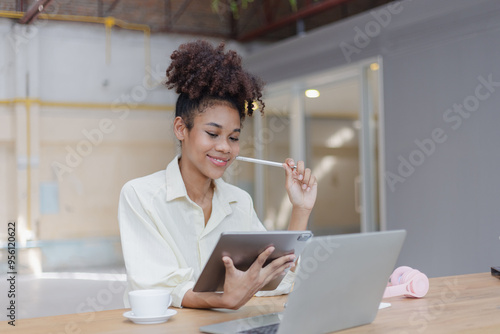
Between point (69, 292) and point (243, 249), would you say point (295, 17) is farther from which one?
point (243, 249)

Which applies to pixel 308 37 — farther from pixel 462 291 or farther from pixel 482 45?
pixel 462 291

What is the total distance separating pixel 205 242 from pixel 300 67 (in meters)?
4.46

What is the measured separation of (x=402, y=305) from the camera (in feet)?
5.00

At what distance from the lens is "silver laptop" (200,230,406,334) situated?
1077mm

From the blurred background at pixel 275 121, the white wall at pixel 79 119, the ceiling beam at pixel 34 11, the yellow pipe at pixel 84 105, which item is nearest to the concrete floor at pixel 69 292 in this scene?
the blurred background at pixel 275 121

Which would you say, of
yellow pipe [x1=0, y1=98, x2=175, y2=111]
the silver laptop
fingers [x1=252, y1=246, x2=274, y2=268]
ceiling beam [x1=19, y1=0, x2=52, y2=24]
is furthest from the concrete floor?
the silver laptop

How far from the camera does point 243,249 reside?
129 centimetres

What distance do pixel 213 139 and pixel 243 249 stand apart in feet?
1.74

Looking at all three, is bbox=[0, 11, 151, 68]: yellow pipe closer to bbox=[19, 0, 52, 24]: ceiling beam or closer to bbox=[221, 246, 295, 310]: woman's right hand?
bbox=[19, 0, 52, 24]: ceiling beam

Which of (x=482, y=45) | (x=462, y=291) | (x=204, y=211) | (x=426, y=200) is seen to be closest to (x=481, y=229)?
(x=426, y=200)

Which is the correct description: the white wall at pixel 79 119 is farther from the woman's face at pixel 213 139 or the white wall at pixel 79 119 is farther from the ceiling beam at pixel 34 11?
the woman's face at pixel 213 139

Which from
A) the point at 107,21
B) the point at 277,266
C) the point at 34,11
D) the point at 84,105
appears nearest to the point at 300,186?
the point at 277,266

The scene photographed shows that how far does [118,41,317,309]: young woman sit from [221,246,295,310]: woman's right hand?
0.18 m

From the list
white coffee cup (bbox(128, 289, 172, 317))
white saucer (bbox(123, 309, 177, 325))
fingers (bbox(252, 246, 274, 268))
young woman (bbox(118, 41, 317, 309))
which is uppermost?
young woman (bbox(118, 41, 317, 309))
